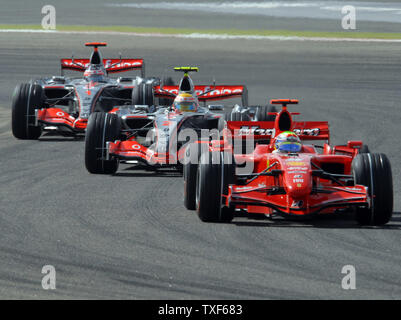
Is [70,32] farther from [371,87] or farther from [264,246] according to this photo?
[264,246]

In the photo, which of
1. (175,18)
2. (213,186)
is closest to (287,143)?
(213,186)

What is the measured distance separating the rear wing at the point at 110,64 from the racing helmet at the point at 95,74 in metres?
1.69

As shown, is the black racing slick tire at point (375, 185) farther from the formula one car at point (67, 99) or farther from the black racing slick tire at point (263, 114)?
the formula one car at point (67, 99)

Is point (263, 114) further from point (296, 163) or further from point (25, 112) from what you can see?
point (296, 163)

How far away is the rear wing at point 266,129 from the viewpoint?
16078mm

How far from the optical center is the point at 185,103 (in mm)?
19266

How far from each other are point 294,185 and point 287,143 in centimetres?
136

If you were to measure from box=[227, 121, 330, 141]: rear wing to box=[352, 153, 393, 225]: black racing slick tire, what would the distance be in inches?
103

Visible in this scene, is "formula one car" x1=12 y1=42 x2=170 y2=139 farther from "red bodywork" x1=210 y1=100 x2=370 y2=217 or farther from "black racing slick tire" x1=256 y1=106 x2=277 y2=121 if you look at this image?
"red bodywork" x1=210 y1=100 x2=370 y2=217

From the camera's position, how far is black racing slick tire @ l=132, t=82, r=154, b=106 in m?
23.0

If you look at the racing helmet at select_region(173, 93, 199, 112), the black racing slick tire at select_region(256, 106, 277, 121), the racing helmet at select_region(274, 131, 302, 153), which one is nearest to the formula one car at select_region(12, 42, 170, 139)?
the black racing slick tire at select_region(256, 106, 277, 121)

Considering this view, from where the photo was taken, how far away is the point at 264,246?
12.3 metres

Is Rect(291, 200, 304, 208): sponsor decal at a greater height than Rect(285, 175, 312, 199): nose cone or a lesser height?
lesser

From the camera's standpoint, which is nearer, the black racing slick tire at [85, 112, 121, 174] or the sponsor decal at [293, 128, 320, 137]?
the sponsor decal at [293, 128, 320, 137]
